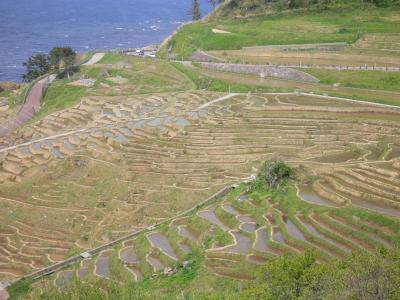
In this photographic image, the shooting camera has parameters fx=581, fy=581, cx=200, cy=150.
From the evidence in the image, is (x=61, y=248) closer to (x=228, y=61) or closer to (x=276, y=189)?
(x=276, y=189)

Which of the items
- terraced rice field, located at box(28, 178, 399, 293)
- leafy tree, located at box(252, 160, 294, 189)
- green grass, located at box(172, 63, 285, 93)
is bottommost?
terraced rice field, located at box(28, 178, 399, 293)

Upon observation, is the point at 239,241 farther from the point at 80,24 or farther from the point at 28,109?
the point at 80,24

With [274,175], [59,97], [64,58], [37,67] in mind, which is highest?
[64,58]

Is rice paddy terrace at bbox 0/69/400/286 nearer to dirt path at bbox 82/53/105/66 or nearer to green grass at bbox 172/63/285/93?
green grass at bbox 172/63/285/93

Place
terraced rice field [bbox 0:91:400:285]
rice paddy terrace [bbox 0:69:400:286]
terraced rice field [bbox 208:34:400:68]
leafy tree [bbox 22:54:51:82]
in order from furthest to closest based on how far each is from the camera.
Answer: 1. leafy tree [bbox 22:54:51:82]
2. terraced rice field [bbox 208:34:400:68]
3. terraced rice field [bbox 0:91:400:285]
4. rice paddy terrace [bbox 0:69:400:286]

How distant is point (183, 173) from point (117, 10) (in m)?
121

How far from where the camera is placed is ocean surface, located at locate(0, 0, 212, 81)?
107 metres

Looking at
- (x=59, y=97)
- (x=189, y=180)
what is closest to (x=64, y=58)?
(x=59, y=97)

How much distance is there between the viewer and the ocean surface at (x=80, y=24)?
352 feet

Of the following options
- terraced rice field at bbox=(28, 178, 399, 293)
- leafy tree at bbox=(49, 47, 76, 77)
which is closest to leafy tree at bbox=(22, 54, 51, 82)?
leafy tree at bbox=(49, 47, 76, 77)

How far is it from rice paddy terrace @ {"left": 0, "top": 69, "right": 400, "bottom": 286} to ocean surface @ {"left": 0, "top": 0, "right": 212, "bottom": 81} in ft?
150

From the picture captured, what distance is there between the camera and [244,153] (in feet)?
143

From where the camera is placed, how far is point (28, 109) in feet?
215

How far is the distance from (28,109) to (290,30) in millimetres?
35825
